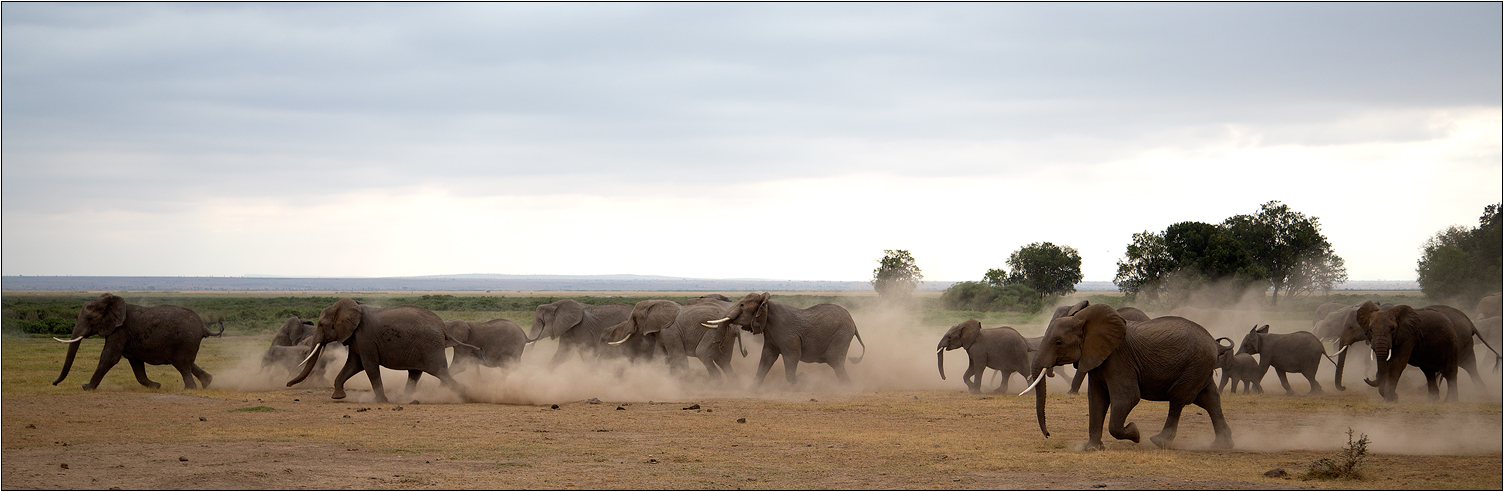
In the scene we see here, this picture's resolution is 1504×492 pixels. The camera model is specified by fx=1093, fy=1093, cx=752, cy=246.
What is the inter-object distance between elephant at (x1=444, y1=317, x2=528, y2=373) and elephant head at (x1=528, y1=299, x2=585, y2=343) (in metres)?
3.70

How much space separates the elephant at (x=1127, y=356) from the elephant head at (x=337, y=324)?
1231 cm

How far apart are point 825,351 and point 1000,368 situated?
3.98 meters

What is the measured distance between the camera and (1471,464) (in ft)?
37.2

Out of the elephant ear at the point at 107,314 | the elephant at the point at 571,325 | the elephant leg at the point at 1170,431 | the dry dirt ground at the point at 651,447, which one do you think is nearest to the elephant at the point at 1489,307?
the dry dirt ground at the point at 651,447

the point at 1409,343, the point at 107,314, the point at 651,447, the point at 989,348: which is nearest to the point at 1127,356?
the point at 651,447

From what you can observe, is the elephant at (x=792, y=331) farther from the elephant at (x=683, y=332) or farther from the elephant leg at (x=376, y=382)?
the elephant leg at (x=376, y=382)

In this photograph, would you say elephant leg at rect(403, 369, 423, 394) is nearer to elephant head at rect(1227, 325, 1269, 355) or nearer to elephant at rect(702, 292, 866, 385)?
elephant at rect(702, 292, 866, 385)

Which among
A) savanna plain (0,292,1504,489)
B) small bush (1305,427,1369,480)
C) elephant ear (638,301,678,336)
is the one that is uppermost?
elephant ear (638,301,678,336)

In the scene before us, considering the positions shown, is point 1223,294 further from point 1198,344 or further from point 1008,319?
point 1198,344

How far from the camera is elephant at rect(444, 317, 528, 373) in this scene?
76.3ft

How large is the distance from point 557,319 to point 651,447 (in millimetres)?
16125

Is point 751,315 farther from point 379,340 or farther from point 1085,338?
point 1085,338

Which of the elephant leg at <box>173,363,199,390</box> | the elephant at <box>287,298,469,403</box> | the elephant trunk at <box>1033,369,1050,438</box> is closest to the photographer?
the elephant trunk at <box>1033,369,1050,438</box>

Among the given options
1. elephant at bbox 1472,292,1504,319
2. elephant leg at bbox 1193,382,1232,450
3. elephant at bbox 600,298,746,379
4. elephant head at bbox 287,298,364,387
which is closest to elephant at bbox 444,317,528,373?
elephant at bbox 600,298,746,379
